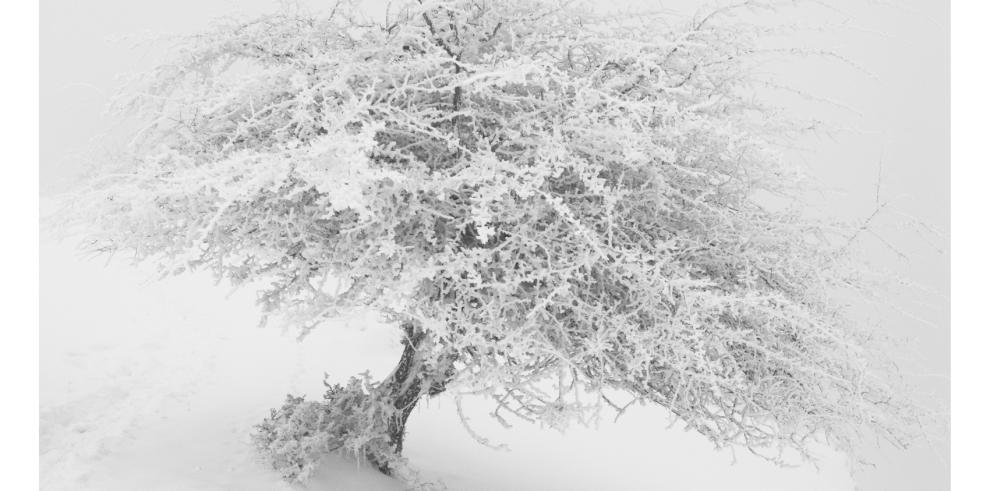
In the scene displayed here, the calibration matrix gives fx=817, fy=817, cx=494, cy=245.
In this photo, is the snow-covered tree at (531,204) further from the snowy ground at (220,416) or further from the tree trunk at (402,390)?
the snowy ground at (220,416)

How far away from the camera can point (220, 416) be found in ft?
24.6

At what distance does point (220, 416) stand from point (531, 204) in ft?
14.4

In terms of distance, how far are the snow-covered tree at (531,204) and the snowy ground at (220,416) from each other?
0.72 metres

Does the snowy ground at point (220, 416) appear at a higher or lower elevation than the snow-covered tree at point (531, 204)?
lower

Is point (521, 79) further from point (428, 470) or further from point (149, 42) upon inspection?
point (428, 470)

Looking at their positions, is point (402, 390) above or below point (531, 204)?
below

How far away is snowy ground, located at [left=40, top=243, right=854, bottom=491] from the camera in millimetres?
5914

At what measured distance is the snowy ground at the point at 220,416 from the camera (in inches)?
233

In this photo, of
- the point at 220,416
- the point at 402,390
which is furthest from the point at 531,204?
the point at 220,416

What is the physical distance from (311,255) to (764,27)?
10.3ft

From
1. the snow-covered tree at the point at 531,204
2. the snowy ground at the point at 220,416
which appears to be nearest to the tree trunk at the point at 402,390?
the snowy ground at the point at 220,416

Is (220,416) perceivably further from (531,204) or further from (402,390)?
(531,204)

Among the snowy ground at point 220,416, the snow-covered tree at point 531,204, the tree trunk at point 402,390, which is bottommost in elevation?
the snowy ground at point 220,416

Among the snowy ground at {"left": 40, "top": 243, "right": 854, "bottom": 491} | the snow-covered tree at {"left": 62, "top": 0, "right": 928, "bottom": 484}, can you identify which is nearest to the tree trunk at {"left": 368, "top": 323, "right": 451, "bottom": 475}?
the snowy ground at {"left": 40, "top": 243, "right": 854, "bottom": 491}
